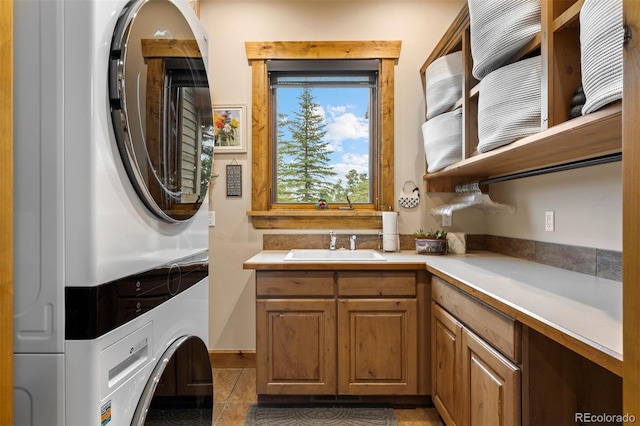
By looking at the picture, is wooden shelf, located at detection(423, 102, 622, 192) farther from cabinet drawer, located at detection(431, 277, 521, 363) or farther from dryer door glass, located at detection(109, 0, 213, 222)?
dryer door glass, located at detection(109, 0, 213, 222)

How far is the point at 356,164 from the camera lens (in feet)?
8.93

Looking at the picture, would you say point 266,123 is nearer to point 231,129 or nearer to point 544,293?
point 231,129

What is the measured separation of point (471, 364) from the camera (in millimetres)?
1402

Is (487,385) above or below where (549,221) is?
below

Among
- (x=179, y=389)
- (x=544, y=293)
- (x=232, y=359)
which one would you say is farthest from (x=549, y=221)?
(x=232, y=359)

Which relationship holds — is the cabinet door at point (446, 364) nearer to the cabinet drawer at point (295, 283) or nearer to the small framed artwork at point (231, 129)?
the cabinet drawer at point (295, 283)

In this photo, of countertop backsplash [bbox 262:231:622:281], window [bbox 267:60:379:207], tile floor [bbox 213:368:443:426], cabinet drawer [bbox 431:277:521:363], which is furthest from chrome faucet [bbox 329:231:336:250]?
tile floor [bbox 213:368:443:426]

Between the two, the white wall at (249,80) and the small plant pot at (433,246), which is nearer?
the small plant pot at (433,246)

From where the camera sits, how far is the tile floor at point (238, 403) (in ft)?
6.28

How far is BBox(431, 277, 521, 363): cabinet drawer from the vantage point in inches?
42.9

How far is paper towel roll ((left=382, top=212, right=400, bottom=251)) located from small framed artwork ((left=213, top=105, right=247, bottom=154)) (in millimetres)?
1184

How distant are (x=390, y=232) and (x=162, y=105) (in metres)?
1.83

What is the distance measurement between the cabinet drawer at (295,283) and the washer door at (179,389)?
79 cm

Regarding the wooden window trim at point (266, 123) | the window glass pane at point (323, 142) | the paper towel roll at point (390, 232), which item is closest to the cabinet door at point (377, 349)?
the paper towel roll at point (390, 232)
